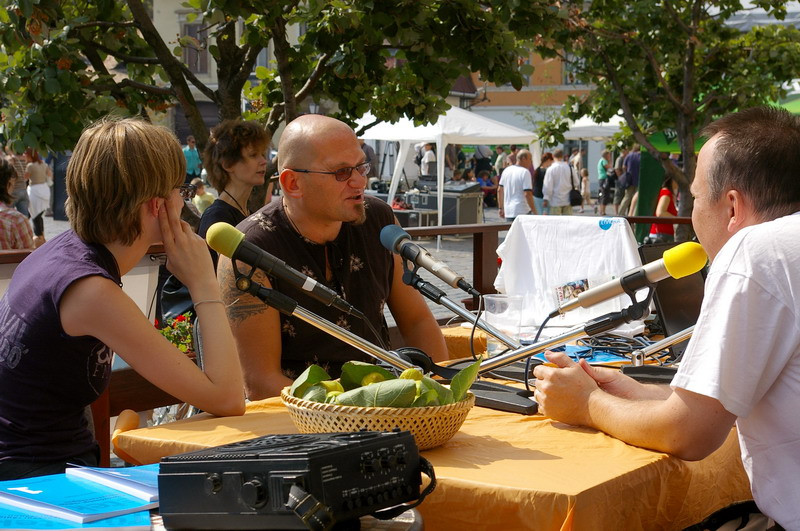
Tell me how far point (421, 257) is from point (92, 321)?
0.86m

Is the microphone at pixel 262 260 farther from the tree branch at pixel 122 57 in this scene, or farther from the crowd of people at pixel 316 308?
the tree branch at pixel 122 57

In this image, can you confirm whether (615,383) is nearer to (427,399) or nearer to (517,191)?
(427,399)

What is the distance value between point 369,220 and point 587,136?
1612 cm

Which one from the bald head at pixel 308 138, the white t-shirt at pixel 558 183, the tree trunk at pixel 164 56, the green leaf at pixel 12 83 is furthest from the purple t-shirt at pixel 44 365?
the white t-shirt at pixel 558 183

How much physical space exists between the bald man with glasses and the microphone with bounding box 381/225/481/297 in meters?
0.49

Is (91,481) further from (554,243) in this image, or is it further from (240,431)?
(554,243)

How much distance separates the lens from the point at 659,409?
6.65ft

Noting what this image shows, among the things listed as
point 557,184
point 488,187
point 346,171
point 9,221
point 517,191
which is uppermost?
point 346,171

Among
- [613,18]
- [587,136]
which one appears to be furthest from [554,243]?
[587,136]

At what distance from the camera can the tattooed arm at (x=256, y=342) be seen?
3.00 metres

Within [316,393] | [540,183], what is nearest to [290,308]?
[316,393]

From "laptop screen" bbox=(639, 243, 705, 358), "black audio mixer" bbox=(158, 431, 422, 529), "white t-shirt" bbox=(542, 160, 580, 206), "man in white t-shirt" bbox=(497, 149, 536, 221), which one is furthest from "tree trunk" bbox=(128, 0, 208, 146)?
"white t-shirt" bbox=(542, 160, 580, 206)

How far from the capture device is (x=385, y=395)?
2.01 metres

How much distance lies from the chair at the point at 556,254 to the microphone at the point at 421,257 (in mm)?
2112
